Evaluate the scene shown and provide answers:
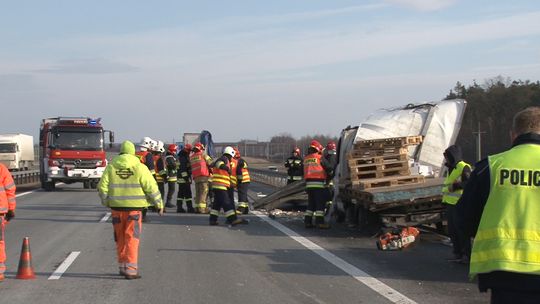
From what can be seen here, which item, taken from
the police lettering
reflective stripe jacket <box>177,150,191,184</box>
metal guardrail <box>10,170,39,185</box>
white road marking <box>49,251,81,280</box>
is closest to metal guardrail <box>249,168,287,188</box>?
reflective stripe jacket <box>177,150,191,184</box>

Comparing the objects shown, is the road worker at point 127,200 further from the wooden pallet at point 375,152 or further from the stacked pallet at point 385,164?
the wooden pallet at point 375,152

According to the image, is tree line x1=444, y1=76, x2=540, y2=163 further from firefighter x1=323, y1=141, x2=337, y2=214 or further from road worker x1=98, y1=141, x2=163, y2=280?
road worker x1=98, y1=141, x2=163, y2=280

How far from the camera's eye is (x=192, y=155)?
19.2 m

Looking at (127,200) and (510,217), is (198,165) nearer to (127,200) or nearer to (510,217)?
(127,200)

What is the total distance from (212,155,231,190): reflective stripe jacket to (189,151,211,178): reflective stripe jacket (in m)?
3.10

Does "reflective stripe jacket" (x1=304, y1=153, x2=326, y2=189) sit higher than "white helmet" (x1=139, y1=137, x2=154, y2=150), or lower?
lower

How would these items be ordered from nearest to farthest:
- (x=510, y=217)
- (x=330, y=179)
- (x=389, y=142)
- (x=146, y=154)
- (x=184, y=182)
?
(x=510, y=217) → (x=389, y=142) → (x=330, y=179) → (x=146, y=154) → (x=184, y=182)

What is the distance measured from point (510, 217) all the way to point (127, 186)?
634cm

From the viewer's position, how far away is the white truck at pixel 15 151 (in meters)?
52.2

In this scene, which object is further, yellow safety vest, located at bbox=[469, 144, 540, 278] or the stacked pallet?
the stacked pallet

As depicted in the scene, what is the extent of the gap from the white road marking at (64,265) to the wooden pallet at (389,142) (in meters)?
6.21

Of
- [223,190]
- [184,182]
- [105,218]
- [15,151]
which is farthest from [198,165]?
[15,151]

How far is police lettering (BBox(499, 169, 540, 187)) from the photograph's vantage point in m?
3.82

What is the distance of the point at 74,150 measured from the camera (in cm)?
2950
